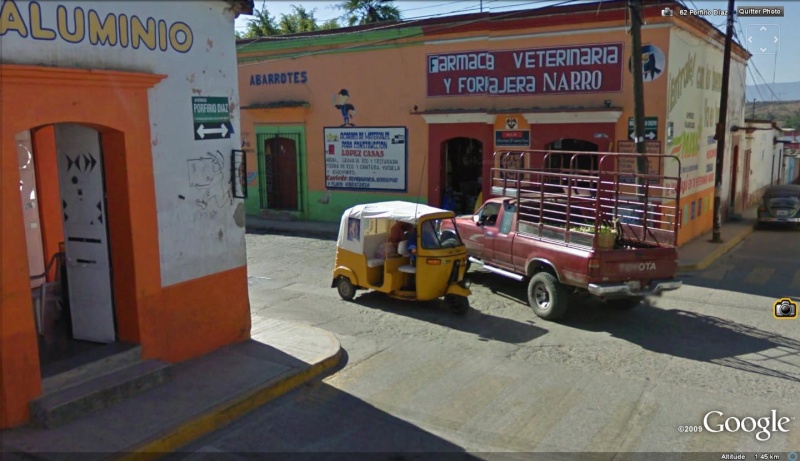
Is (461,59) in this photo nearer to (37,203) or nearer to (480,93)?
(480,93)

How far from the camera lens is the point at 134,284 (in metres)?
6.89

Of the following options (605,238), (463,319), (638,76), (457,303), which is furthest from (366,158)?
(605,238)

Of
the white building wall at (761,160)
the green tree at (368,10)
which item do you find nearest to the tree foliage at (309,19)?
the green tree at (368,10)

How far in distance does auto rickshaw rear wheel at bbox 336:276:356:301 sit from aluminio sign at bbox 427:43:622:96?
767 cm

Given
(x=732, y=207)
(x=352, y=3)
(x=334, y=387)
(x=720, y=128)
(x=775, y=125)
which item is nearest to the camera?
(x=334, y=387)

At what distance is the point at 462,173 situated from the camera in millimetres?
18375

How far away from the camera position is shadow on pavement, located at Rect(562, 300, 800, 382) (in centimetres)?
816

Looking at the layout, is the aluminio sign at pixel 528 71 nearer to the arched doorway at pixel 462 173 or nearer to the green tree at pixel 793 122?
A: the arched doorway at pixel 462 173

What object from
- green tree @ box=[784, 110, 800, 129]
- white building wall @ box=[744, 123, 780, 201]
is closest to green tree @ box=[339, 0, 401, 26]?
white building wall @ box=[744, 123, 780, 201]

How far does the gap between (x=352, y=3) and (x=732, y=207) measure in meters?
24.9

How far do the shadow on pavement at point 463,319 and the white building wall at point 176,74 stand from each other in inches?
121

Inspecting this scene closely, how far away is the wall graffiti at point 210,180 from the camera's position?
755 centimetres

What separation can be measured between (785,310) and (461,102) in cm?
925

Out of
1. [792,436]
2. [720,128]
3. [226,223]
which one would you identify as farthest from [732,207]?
[226,223]
